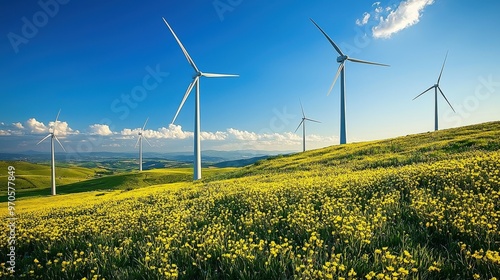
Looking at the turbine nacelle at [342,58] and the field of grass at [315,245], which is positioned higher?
the turbine nacelle at [342,58]

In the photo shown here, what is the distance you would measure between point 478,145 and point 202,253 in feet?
78.6

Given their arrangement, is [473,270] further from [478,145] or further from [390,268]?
[478,145]

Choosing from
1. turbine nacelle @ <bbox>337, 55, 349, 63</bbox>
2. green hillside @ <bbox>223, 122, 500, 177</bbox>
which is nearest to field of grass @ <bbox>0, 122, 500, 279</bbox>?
green hillside @ <bbox>223, 122, 500, 177</bbox>

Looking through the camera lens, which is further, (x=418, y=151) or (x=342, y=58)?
(x=342, y=58)

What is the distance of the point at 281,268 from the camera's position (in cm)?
514

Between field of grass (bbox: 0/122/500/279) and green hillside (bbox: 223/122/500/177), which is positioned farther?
green hillside (bbox: 223/122/500/177)

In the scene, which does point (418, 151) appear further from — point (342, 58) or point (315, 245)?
point (342, 58)

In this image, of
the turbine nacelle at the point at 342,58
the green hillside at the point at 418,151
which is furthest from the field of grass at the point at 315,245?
the turbine nacelle at the point at 342,58

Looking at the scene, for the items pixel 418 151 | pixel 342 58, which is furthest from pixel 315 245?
pixel 342 58

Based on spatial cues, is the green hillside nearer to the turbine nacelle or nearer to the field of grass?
the field of grass

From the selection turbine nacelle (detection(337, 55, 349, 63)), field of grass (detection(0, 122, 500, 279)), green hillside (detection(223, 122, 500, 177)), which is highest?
turbine nacelle (detection(337, 55, 349, 63))

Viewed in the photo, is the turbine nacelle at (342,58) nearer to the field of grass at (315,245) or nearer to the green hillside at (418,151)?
the green hillside at (418,151)

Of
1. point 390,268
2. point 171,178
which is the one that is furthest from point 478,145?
point 171,178

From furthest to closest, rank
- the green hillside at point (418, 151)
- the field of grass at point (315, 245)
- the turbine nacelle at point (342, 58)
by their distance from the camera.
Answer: the turbine nacelle at point (342, 58) → the green hillside at point (418, 151) → the field of grass at point (315, 245)
